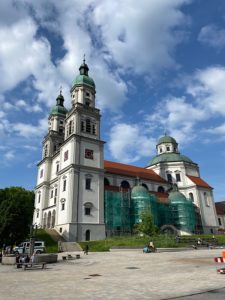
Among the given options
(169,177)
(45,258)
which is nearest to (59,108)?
(169,177)

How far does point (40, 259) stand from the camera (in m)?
21.2

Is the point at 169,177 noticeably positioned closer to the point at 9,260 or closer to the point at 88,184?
the point at 88,184

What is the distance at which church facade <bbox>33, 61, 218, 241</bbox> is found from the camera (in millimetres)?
46062

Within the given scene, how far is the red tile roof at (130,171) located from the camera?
61.7 meters

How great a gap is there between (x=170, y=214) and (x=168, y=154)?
22201mm

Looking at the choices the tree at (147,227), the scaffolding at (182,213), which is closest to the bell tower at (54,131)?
the tree at (147,227)

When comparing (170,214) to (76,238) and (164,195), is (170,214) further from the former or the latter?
(76,238)

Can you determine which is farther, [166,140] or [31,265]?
[166,140]

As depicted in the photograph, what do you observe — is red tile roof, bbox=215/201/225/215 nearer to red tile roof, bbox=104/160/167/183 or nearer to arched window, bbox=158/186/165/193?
arched window, bbox=158/186/165/193

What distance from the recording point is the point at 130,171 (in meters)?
65.8

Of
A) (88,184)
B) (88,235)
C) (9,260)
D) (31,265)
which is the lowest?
(31,265)

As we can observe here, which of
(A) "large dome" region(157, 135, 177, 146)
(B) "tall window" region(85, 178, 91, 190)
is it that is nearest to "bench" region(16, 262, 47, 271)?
(B) "tall window" region(85, 178, 91, 190)

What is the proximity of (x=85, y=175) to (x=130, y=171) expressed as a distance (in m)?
19.6

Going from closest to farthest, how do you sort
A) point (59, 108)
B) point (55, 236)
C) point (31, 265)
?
point (31, 265) < point (55, 236) < point (59, 108)
